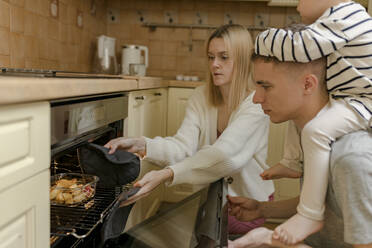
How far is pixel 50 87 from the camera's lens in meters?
0.65

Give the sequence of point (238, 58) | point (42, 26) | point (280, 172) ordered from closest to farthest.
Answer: point (280, 172)
point (238, 58)
point (42, 26)

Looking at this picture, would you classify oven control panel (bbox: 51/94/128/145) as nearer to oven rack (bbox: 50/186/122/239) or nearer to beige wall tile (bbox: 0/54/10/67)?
oven rack (bbox: 50/186/122/239)

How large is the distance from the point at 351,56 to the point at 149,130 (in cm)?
123

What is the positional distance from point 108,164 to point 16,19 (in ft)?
2.88

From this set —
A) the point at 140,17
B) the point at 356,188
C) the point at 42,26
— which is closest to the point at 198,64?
the point at 140,17

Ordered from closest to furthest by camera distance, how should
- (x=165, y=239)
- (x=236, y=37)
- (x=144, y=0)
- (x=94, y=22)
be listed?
(x=165, y=239) < (x=236, y=37) < (x=94, y=22) < (x=144, y=0)

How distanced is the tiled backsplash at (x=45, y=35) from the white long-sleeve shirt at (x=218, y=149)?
2.13 ft

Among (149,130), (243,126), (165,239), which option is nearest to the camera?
(165,239)

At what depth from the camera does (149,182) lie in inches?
41.6

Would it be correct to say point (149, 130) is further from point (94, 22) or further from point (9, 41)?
point (94, 22)

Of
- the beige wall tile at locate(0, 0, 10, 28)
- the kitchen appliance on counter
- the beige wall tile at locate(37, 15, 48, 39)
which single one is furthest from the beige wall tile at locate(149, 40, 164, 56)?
the beige wall tile at locate(0, 0, 10, 28)

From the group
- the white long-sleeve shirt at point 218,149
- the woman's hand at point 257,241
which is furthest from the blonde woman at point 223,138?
the woman's hand at point 257,241

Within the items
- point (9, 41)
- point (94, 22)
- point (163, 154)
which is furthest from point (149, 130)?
point (94, 22)

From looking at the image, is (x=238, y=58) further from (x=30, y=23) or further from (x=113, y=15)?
(x=113, y=15)
